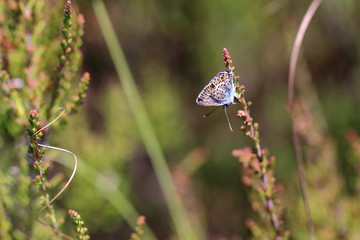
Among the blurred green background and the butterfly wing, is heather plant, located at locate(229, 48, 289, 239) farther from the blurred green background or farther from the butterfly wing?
the blurred green background

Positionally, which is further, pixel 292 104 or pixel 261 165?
pixel 292 104

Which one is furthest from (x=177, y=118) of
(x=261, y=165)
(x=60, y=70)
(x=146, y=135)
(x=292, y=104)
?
(x=261, y=165)

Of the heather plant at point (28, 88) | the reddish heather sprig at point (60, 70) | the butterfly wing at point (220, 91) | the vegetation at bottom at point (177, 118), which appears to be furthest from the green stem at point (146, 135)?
the butterfly wing at point (220, 91)

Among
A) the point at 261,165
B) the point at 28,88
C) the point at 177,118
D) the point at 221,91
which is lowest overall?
the point at 261,165

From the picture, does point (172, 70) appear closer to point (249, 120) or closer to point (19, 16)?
point (19, 16)

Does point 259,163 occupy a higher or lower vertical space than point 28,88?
lower

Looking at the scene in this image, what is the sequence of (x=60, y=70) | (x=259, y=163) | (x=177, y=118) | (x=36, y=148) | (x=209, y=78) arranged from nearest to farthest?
(x=36, y=148) → (x=259, y=163) → (x=60, y=70) → (x=177, y=118) → (x=209, y=78)

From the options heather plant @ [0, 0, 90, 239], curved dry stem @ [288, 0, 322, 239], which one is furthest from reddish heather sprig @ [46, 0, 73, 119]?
curved dry stem @ [288, 0, 322, 239]

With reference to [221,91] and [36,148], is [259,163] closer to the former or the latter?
[221,91]
